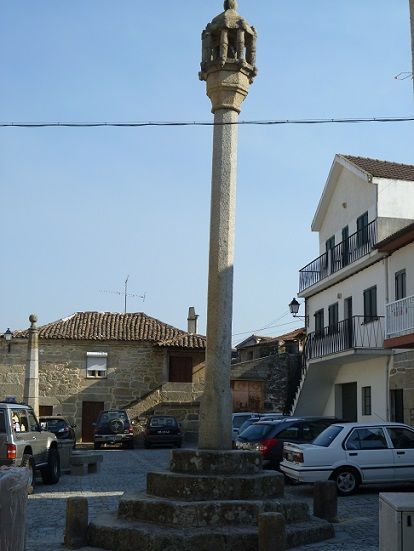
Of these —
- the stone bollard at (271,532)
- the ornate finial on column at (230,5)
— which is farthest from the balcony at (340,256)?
the stone bollard at (271,532)

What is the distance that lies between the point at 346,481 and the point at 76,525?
7291 millimetres

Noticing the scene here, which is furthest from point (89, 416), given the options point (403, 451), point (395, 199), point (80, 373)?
point (403, 451)

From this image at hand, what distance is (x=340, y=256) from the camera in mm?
28625

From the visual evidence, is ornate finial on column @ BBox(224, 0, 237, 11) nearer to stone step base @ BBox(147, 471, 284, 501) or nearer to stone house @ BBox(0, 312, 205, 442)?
stone step base @ BBox(147, 471, 284, 501)

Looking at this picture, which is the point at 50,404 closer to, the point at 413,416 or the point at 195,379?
the point at 195,379

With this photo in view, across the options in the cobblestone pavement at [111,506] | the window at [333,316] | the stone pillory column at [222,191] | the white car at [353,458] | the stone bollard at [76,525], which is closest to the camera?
the stone bollard at [76,525]

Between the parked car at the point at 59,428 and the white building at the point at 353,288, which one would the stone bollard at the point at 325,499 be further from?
the parked car at the point at 59,428

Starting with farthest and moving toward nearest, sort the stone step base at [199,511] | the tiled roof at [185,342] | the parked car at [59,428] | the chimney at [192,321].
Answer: the chimney at [192,321] < the tiled roof at [185,342] < the parked car at [59,428] < the stone step base at [199,511]

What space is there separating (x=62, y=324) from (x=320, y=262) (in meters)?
14.7

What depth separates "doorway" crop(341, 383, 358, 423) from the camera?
27297mm

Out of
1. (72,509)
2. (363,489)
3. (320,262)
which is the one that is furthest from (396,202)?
(72,509)

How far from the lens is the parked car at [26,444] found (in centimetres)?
1444

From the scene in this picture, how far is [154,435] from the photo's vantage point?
31.9m

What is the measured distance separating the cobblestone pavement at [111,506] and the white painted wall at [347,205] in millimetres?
11873
